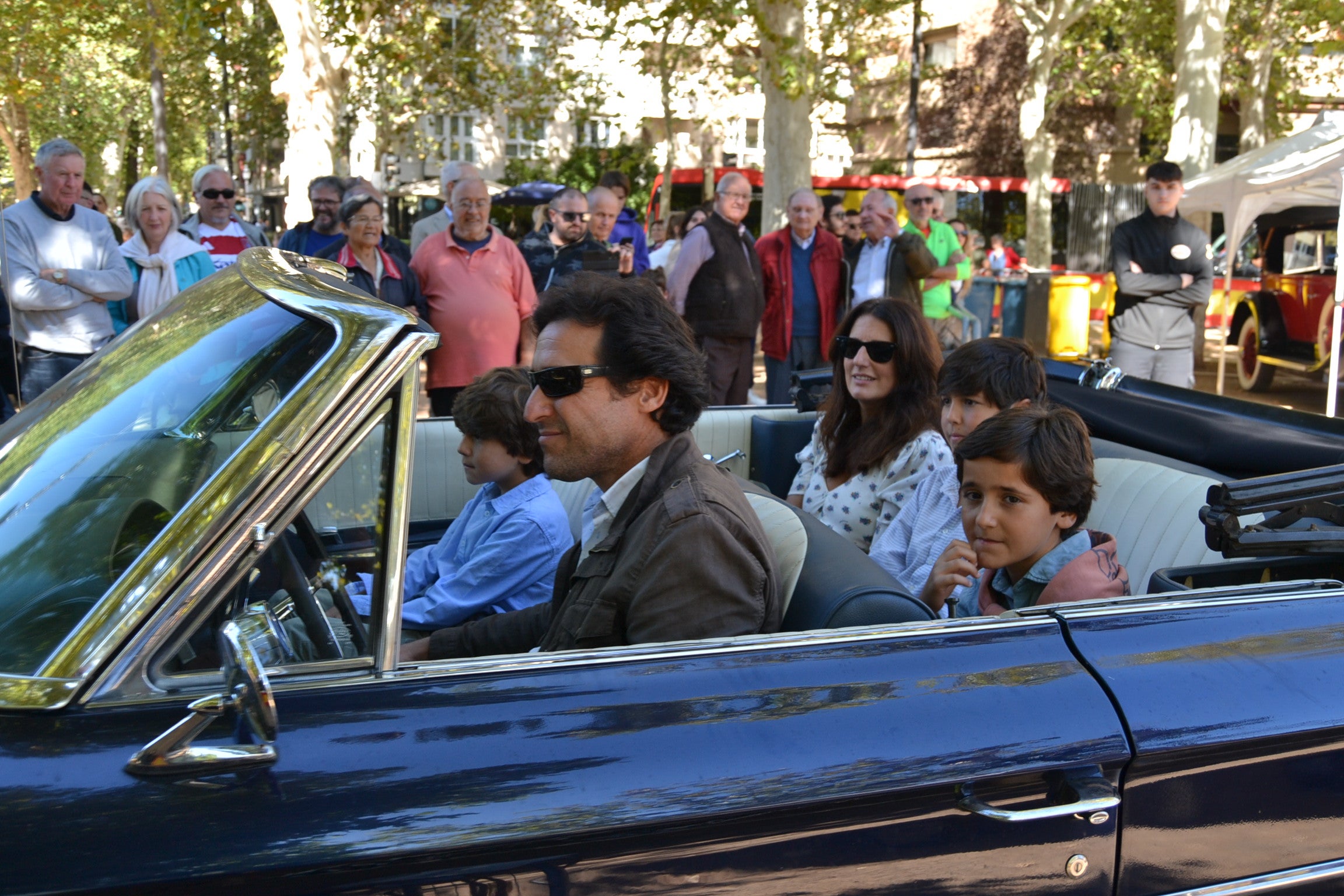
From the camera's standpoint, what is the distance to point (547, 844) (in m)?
1.38

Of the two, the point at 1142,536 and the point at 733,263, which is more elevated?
the point at 733,263

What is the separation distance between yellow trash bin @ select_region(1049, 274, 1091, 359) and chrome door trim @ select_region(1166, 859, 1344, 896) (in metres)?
13.7

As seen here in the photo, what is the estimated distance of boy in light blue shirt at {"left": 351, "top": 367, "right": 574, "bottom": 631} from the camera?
2.94 meters

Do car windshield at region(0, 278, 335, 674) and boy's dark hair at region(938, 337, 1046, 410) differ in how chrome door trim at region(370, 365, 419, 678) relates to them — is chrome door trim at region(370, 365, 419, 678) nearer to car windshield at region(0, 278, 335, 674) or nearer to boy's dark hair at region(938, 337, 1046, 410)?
car windshield at region(0, 278, 335, 674)

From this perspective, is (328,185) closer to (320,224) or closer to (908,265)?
(320,224)

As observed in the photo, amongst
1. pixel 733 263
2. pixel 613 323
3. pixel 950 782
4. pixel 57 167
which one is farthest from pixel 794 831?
pixel 733 263

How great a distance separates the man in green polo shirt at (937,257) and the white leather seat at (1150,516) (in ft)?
19.5

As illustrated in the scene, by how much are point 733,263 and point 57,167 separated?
3.76m

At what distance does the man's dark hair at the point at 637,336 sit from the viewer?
2.18 metres

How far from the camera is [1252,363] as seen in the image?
48.6ft

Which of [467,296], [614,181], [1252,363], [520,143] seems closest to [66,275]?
[467,296]

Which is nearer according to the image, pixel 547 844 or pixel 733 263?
pixel 547 844

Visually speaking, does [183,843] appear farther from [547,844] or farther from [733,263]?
[733,263]

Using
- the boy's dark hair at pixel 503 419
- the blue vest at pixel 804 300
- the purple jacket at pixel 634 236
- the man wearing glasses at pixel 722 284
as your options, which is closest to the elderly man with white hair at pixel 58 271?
the man wearing glasses at pixel 722 284
